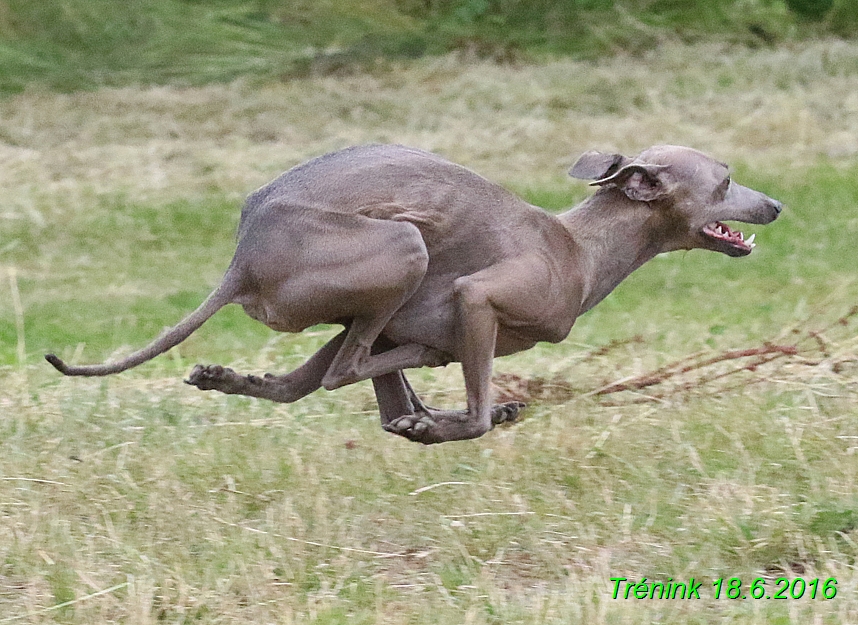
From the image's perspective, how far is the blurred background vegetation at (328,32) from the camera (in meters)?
14.2

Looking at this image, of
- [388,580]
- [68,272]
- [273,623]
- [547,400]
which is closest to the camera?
[273,623]

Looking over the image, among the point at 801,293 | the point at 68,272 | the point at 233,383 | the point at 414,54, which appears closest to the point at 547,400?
the point at 233,383

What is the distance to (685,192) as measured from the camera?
4957mm

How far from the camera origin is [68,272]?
9727 millimetres

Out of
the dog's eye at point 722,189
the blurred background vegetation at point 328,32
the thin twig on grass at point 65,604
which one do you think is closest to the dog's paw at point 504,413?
the dog's eye at point 722,189

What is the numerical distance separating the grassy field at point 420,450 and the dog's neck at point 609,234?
0.67 metres

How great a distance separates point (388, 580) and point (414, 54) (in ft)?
36.8

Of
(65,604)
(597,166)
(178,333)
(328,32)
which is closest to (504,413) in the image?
(597,166)

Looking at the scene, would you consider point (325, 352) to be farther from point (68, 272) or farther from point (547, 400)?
point (68, 272)

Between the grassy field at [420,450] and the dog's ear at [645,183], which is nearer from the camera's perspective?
the grassy field at [420,450]

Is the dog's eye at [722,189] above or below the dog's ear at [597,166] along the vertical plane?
below

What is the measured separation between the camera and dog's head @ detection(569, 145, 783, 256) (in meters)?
4.91

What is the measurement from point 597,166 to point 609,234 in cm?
24

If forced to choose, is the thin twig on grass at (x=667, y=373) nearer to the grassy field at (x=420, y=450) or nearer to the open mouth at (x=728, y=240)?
the grassy field at (x=420, y=450)
